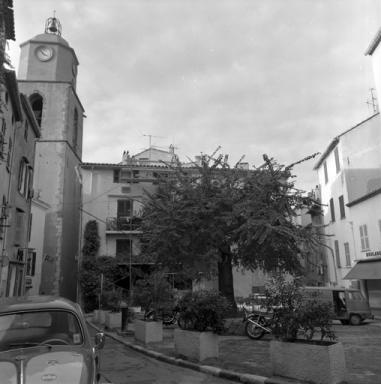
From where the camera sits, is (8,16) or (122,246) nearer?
(8,16)

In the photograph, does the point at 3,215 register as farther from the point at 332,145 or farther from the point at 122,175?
the point at 332,145

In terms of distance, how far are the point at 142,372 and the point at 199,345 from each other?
4.60 feet

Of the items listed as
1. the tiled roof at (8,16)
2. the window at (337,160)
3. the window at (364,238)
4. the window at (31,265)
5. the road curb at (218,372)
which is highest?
the window at (337,160)

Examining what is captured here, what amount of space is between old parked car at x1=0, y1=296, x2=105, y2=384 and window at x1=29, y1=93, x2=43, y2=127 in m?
32.0

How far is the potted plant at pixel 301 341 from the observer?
682 centimetres

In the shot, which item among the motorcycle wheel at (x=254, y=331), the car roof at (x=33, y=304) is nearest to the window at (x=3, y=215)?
the motorcycle wheel at (x=254, y=331)

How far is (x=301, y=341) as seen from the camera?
7.57 m

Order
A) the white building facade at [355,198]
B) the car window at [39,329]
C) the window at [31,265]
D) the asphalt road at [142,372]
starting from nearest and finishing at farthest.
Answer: the car window at [39,329] → the asphalt road at [142,372] → the white building facade at [355,198] → the window at [31,265]

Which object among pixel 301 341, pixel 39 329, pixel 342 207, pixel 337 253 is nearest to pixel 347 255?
pixel 337 253

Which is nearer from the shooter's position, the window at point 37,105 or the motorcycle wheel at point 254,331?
the motorcycle wheel at point 254,331

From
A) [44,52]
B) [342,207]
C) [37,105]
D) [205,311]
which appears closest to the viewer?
[205,311]

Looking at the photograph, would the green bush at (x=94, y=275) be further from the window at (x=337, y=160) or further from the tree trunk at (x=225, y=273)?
the window at (x=337, y=160)

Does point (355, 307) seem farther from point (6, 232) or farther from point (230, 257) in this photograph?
point (6, 232)

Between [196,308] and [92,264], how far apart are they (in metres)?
24.1
